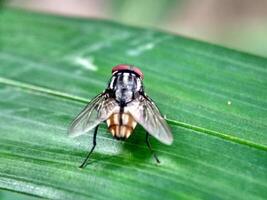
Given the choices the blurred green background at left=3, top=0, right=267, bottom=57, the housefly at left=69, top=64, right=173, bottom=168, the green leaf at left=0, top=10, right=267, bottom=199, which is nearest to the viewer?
the green leaf at left=0, top=10, right=267, bottom=199

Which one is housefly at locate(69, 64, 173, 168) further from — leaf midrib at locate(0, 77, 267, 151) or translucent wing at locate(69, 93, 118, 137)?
leaf midrib at locate(0, 77, 267, 151)

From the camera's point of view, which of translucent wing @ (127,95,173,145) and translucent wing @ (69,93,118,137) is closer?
translucent wing @ (127,95,173,145)

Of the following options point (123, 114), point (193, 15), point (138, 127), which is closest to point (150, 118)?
point (123, 114)

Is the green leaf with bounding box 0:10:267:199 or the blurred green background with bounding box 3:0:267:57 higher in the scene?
the blurred green background with bounding box 3:0:267:57

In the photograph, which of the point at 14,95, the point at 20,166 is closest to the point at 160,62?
the point at 14,95

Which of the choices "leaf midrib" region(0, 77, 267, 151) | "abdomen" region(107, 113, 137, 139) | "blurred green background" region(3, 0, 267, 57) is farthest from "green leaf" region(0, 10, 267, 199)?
"blurred green background" region(3, 0, 267, 57)

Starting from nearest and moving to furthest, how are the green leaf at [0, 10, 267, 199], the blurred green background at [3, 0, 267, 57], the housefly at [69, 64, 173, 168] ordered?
the green leaf at [0, 10, 267, 199] < the housefly at [69, 64, 173, 168] < the blurred green background at [3, 0, 267, 57]

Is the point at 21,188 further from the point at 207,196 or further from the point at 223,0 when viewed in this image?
the point at 223,0
